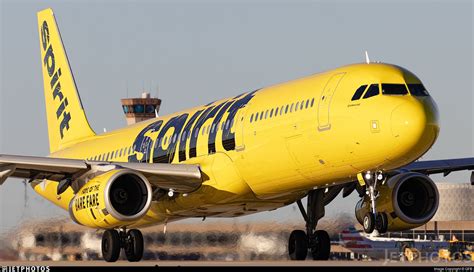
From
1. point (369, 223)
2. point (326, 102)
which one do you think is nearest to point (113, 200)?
point (326, 102)

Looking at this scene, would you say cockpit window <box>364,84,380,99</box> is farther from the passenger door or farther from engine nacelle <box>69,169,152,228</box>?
engine nacelle <box>69,169,152,228</box>

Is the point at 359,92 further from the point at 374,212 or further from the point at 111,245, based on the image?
the point at 111,245

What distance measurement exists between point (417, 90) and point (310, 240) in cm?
880

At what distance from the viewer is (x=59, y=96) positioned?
47531mm

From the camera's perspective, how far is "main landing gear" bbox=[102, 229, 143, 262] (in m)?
36.8

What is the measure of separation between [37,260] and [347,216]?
427 inches

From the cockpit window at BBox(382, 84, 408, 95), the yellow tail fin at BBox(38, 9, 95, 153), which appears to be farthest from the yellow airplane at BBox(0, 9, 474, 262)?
the yellow tail fin at BBox(38, 9, 95, 153)

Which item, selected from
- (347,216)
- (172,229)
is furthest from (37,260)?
(347,216)

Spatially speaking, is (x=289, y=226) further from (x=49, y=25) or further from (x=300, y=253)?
(x=49, y=25)

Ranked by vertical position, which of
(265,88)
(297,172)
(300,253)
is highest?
(265,88)

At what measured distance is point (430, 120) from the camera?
95.1 ft

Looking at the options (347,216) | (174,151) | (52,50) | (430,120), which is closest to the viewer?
(430,120)

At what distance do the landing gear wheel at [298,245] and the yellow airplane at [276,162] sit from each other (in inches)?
1.7

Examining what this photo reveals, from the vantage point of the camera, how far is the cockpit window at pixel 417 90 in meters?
29.8
